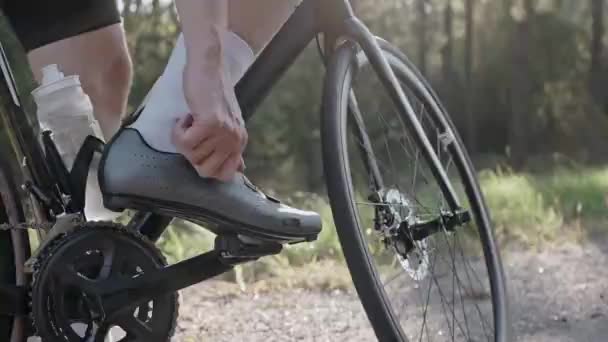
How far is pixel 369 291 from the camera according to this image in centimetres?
102

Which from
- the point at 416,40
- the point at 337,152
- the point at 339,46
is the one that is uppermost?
the point at 416,40

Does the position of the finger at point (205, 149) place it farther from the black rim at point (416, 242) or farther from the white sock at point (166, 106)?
the black rim at point (416, 242)

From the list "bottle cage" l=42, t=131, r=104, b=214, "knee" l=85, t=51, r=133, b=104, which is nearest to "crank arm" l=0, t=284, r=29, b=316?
"bottle cage" l=42, t=131, r=104, b=214

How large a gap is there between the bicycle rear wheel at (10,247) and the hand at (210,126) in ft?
1.06

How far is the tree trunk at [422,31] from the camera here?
12891mm

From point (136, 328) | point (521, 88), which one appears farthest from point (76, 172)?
point (521, 88)

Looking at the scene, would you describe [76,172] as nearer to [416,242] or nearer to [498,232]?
[416,242]

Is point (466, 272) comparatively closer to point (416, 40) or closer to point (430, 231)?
point (430, 231)

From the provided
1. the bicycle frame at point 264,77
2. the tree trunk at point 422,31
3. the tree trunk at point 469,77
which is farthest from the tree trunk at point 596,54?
the bicycle frame at point 264,77

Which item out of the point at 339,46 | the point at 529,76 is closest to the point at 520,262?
the point at 339,46

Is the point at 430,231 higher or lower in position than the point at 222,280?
higher

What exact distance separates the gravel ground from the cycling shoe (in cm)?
83

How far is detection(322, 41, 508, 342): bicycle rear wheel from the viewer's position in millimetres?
1084

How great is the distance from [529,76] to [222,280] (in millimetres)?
10565
